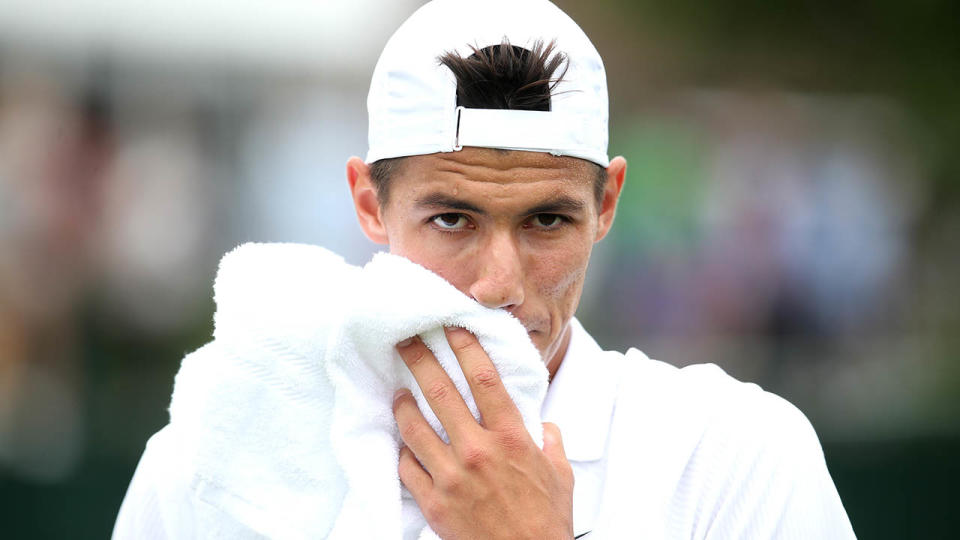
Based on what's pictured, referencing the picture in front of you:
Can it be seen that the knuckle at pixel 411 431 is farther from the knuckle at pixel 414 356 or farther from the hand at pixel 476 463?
the knuckle at pixel 414 356

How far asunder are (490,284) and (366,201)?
55 cm

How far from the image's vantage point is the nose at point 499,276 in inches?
66.6

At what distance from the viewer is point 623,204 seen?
6352 mm

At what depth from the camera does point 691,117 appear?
21.1ft

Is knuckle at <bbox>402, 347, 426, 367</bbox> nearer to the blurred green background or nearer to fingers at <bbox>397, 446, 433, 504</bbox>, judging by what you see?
fingers at <bbox>397, 446, 433, 504</bbox>

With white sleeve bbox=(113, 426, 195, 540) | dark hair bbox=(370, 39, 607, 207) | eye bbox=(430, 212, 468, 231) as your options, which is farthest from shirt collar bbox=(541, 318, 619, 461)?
white sleeve bbox=(113, 426, 195, 540)

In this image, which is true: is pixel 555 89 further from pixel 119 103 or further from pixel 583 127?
pixel 119 103

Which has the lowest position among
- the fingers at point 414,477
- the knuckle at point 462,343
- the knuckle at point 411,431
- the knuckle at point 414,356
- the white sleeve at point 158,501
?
the white sleeve at point 158,501

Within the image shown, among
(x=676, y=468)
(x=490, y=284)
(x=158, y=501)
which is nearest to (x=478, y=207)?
(x=490, y=284)

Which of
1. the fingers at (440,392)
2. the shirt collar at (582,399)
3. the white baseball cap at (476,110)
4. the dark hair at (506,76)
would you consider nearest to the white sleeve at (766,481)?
the shirt collar at (582,399)

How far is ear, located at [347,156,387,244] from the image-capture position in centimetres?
208

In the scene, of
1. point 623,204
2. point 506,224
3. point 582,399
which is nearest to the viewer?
point 506,224

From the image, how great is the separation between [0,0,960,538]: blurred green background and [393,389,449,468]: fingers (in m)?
3.21

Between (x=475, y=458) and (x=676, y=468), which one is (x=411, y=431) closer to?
(x=475, y=458)
